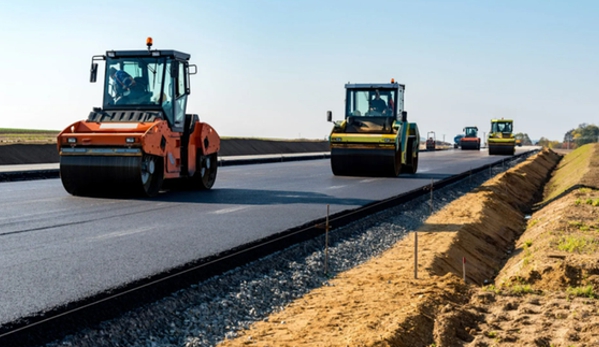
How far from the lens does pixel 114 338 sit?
5688 millimetres

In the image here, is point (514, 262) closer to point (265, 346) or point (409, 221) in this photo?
point (409, 221)

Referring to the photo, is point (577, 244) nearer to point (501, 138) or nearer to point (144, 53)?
point (144, 53)

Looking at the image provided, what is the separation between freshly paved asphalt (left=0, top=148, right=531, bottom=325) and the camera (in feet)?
22.7

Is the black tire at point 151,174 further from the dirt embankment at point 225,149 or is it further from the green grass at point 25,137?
the green grass at point 25,137

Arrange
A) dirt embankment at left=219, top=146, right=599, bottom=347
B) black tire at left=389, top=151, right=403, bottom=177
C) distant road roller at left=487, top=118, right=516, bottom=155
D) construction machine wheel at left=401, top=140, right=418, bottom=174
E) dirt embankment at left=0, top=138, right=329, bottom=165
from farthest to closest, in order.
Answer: distant road roller at left=487, top=118, right=516, bottom=155 → dirt embankment at left=0, top=138, right=329, bottom=165 → construction machine wheel at left=401, top=140, right=418, bottom=174 → black tire at left=389, top=151, right=403, bottom=177 → dirt embankment at left=219, top=146, right=599, bottom=347

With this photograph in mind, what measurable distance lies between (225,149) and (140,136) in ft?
128

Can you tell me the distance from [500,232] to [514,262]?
363cm

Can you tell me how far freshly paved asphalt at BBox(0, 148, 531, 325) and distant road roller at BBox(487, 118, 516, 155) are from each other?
36635 mm

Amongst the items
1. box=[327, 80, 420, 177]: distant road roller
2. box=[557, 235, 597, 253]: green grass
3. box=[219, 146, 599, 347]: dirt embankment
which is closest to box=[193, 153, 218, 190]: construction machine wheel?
box=[327, 80, 420, 177]: distant road roller

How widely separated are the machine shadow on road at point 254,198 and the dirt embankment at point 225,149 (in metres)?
20.7

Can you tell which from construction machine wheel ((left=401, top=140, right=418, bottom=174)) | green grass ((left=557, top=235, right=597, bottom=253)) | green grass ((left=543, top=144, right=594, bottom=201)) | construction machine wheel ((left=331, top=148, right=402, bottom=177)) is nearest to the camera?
green grass ((left=557, top=235, right=597, bottom=253))

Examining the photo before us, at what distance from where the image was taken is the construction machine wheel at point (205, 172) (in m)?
16.8

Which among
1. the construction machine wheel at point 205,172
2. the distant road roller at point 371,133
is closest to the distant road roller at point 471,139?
the distant road roller at point 371,133

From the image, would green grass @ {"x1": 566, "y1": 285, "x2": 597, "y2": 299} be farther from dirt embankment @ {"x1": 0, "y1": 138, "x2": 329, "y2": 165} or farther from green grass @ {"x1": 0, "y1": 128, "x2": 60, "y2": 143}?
green grass @ {"x1": 0, "y1": 128, "x2": 60, "y2": 143}
